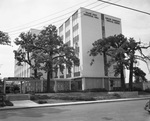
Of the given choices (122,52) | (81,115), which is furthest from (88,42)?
(81,115)

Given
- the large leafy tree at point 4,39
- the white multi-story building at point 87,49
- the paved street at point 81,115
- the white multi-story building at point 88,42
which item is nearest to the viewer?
the paved street at point 81,115

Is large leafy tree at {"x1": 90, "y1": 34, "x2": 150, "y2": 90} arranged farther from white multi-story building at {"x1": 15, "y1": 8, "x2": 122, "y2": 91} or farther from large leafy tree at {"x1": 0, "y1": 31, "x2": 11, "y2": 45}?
large leafy tree at {"x1": 0, "y1": 31, "x2": 11, "y2": 45}

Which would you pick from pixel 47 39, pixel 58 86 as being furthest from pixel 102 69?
pixel 47 39

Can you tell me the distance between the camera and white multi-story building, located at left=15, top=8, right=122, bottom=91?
42.1 m

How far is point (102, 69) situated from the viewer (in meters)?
44.7

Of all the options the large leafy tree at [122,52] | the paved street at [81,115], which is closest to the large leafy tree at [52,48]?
the large leafy tree at [122,52]

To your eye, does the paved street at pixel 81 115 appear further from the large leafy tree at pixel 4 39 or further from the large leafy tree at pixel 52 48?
the large leafy tree at pixel 52 48

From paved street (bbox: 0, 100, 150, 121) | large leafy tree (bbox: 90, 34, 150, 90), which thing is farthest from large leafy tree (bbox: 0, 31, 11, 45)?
large leafy tree (bbox: 90, 34, 150, 90)

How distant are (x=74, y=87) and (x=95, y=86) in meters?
5.30

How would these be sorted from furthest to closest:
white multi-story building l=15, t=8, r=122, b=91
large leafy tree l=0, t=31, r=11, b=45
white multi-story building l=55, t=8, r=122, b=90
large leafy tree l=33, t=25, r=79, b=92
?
white multi-story building l=55, t=8, r=122, b=90
white multi-story building l=15, t=8, r=122, b=91
large leafy tree l=33, t=25, r=79, b=92
large leafy tree l=0, t=31, r=11, b=45

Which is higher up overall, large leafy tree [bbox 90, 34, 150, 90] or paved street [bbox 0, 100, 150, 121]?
large leafy tree [bbox 90, 34, 150, 90]

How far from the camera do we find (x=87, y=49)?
43.6 m

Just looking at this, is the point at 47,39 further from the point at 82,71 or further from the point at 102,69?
the point at 102,69

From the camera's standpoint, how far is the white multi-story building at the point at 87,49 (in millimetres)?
42125
